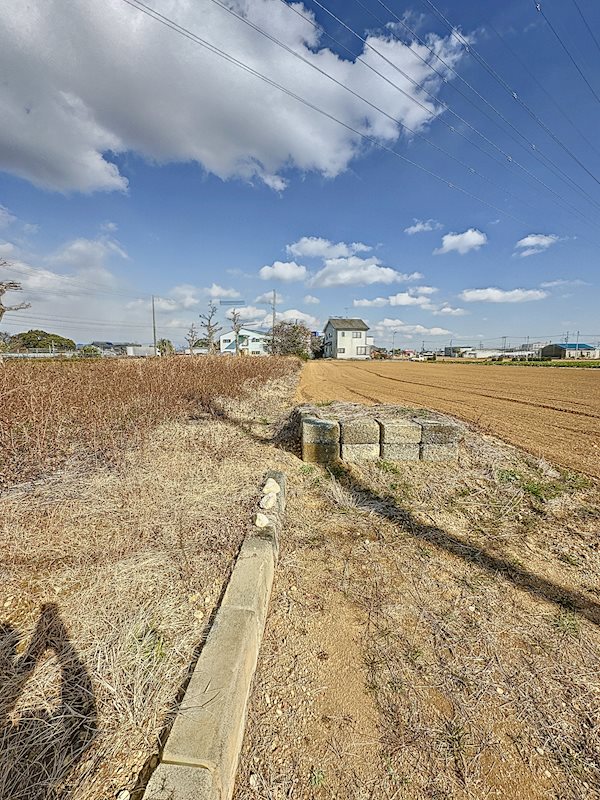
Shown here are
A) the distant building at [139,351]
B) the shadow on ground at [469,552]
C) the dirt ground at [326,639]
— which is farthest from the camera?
the distant building at [139,351]

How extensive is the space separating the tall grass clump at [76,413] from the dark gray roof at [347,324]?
64971mm

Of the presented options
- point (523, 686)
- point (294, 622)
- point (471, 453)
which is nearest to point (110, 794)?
point (294, 622)

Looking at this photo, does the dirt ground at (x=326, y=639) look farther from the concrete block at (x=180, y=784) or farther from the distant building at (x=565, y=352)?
the distant building at (x=565, y=352)

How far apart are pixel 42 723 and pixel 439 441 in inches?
175

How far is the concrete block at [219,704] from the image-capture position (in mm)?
1201

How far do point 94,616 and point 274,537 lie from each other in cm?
126

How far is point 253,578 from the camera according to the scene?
7.00 feet

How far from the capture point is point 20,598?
2.02 meters

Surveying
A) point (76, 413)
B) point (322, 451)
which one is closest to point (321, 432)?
point (322, 451)

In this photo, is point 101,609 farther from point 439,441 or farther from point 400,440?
point 439,441

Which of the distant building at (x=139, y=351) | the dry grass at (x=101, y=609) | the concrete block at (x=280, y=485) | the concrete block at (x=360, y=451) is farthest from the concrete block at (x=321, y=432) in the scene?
the distant building at (x=139, y=351)

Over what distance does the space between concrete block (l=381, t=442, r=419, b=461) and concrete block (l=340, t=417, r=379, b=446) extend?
7.0 inches

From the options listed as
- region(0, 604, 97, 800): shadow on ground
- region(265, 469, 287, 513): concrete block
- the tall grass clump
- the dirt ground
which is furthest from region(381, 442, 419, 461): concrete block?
region(0, 604, 97, 800): shadow on ground

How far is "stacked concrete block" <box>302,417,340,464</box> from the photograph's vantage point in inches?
186
